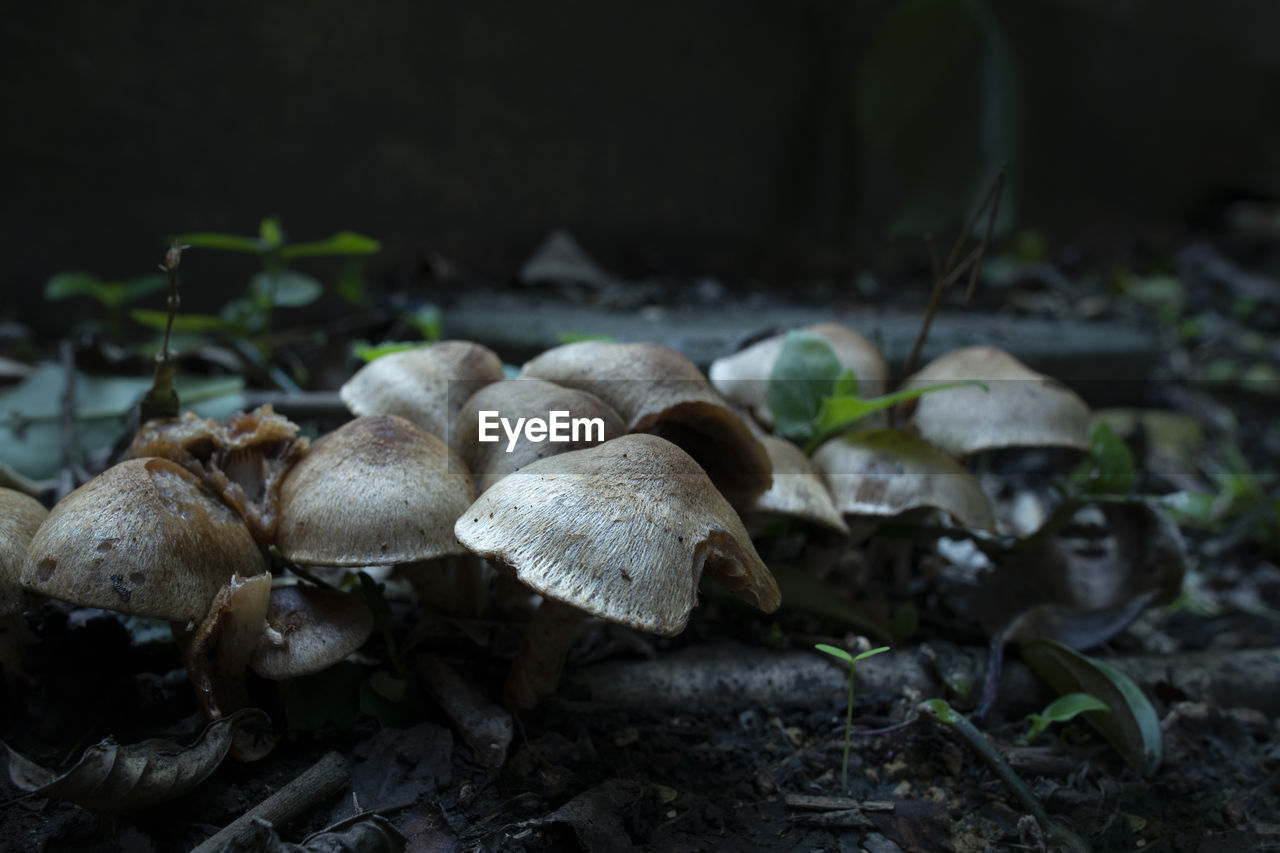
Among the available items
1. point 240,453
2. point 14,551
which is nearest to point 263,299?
point 240,453

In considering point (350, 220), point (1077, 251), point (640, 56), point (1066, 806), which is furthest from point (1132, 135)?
point (1066, 806)

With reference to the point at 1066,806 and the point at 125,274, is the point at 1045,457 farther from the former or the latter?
the point at 125,274

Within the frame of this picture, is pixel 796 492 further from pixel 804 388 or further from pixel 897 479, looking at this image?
pixel 804 388

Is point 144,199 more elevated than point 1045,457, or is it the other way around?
point 144,199

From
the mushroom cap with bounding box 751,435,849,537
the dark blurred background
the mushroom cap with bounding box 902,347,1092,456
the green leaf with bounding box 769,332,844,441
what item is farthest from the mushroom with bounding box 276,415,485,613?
the dark blurred background

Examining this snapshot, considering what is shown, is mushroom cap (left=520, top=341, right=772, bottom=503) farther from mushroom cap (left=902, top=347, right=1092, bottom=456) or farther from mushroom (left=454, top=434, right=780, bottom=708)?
mushroom cap (left=902, top=347, right=1092, bottom=456)

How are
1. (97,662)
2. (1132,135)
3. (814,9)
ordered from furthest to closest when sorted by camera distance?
(1132,135) → (814,9) → (97,662)
